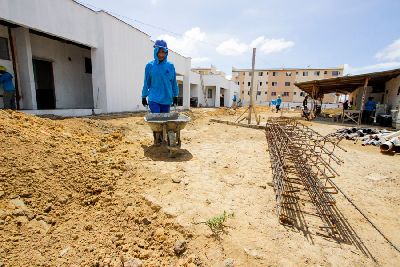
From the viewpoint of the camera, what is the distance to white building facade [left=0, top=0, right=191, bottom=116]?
6.97 meters

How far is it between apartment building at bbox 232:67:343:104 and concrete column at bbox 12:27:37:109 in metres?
38.2

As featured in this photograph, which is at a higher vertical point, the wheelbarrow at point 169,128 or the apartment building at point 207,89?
the apartment building at point 207,89

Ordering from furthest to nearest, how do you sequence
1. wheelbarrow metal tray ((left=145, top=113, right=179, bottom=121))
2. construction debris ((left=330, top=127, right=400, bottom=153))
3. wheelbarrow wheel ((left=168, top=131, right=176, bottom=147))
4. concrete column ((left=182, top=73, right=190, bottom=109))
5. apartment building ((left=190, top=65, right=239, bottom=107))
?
apartment building ((left=190, top=65, right=239, bottom=107))
concrete column ((left=182, top=73, right=190, bottom=109))
construction debris ((left=330, top=127, right=400, bottom=153))
wheelbarrow metal tray ((left=145, top=113, right=179, bottom=121))
wheelbarrow wheel ((left=168, top=131, right=176, bottom=147))

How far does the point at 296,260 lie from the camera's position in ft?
5.49

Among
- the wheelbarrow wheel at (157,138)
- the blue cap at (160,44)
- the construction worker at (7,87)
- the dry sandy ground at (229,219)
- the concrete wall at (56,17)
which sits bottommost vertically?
the dry sandy ground at (229,219)

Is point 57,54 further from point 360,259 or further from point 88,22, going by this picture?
point 360,259

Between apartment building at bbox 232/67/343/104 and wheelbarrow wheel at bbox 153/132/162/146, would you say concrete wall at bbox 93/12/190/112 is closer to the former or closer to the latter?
Answer: wheelbarrow wheel at bbox 153/132/162/146

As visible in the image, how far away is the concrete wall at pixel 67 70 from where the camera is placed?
8.95 metres

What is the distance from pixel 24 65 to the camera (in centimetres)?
733

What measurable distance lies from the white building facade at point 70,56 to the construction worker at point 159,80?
4978 mm


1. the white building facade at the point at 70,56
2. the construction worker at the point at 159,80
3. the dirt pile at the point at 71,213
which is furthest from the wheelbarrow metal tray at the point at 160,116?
the white building facade at the point at 70,56

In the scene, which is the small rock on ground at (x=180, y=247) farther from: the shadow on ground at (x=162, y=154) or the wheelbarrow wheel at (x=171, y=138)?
the wheelbarrow wheel at (x=171, y=138)

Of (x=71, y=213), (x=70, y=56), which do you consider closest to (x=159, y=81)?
(x=71, y=213)

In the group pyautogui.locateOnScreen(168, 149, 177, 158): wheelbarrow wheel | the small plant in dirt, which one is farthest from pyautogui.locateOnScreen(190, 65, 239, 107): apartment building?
the small plant in dirt
